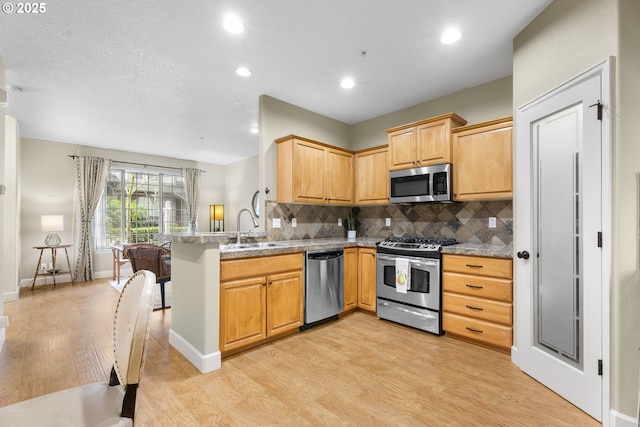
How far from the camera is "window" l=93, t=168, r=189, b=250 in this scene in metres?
6.38

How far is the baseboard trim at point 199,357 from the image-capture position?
2334 millimetres

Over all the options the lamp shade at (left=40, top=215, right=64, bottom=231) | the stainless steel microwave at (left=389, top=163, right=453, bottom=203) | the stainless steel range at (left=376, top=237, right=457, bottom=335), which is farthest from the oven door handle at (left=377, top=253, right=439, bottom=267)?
the lamp shade at (left=40, top=215, right=64, bottom=231)

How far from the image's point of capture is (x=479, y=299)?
109 inches

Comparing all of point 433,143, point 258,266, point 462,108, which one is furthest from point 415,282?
point 462,108

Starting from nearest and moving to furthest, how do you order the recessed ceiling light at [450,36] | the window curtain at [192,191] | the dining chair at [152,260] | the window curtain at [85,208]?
1. the recessed ceiling light at [450,36]
2. the dining chair at [152,260]
3. the window curtain at [85,208]
4. the window curtain at [192,191]

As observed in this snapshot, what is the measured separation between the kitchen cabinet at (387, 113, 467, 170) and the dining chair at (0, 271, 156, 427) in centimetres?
313

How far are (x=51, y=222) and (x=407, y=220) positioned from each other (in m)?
6.11

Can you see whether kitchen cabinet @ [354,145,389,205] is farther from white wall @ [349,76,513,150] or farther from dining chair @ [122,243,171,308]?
dining chair @ [122,243,171,308]

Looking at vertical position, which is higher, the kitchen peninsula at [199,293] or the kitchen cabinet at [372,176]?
the kitchen cabinet at [372,176]

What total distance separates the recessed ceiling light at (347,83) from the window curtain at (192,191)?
535 centimetres

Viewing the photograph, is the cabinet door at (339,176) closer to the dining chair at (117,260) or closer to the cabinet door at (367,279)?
the cabinet door at (367,279)

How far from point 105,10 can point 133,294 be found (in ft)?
7.34

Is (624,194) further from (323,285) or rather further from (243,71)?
(243,71)

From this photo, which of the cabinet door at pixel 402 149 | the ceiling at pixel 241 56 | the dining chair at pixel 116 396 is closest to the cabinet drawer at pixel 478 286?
the cabinet door at pixel 402 149
